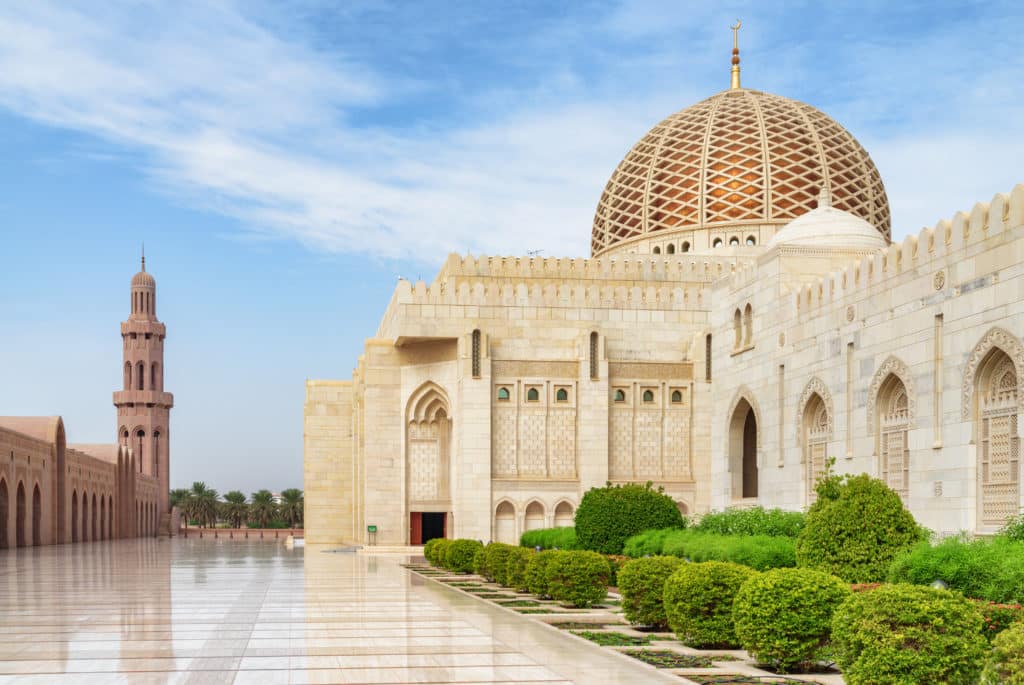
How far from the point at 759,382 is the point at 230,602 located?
40.1 ft

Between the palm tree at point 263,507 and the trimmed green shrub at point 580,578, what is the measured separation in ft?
189

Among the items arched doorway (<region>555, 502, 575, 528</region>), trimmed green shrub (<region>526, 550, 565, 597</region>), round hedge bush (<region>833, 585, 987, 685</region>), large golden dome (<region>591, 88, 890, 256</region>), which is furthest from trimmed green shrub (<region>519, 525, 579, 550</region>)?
round hedge bush (<region>833, 585, 987, 685</region>)

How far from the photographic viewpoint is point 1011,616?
25.6 ft

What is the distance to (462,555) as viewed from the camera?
1866 cm

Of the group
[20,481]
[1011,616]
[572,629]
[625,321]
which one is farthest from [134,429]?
[1011,616]

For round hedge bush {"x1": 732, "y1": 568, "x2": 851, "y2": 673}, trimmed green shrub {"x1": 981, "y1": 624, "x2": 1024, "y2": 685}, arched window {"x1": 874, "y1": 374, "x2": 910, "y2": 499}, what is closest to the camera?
trimmed green shrub {"x1": 981, "y1": 624, "x2": 1024, "y2": 685}

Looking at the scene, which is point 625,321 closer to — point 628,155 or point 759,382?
point 759,382

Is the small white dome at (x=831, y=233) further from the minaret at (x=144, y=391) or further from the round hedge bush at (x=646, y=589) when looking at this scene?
the minaret at (x=144, y=391)

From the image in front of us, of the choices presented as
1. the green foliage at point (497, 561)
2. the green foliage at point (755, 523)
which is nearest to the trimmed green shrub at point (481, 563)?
the green foliage at point (497, 561)

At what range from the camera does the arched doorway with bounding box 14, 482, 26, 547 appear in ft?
109

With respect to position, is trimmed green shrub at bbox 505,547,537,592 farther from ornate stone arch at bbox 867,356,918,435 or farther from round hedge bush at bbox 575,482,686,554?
ornate stone arch at bbox 867,356,918,435

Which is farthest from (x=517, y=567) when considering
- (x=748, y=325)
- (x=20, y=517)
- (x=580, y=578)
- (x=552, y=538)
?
(x=20, y=517)

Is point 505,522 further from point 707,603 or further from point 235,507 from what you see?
point 235,507

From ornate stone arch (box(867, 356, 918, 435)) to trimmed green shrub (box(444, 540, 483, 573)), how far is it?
633cm
